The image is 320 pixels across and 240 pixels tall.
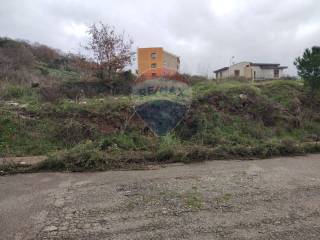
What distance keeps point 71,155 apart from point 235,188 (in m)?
3.02

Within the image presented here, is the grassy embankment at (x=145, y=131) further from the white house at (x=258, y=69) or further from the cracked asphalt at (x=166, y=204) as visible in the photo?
the white house at (x=258, y=69)

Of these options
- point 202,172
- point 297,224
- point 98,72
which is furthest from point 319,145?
point 98,72

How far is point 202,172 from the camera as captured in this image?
5.13 meters

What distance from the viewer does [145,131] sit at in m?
7.18

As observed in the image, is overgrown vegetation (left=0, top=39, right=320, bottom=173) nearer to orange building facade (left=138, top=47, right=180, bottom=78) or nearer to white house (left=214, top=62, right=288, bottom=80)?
orange building facade (left=138, top=47, right=180, bottom=78)

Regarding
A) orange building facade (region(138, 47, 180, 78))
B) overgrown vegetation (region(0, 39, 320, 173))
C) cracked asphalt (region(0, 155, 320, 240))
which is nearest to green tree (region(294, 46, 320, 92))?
overgrown vegetation (region(0, 39, 320, 173))

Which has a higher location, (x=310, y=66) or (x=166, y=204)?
(x=310, y=66)

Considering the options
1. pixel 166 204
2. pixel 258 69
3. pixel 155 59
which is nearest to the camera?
pixel 166 204

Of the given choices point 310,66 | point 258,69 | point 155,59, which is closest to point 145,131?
point 310,66

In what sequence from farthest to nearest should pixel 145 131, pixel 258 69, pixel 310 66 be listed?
pixel 258 69 < pixel 310 66 < pixel 145 131

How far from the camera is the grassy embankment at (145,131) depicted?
5848 mm

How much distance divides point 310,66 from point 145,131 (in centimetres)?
581

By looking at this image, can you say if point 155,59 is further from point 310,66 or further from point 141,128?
point 141,128

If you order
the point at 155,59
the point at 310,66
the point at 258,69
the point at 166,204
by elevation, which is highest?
the point at 258,69
